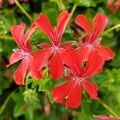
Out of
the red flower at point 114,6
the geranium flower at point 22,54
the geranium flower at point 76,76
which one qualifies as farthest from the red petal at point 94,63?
the red flower at point 114,6

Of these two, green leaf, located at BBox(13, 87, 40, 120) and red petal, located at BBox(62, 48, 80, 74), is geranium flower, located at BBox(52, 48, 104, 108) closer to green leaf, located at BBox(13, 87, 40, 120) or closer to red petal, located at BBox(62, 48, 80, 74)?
red petal, located at BBox(62, 48, 80, 74)

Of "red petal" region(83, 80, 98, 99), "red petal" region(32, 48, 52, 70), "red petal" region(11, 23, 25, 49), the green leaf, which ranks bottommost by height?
the green leaf

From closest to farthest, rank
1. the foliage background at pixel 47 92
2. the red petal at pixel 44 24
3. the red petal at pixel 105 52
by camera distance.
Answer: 1. the red petal at pixel 44 24
2. the red petal at pixel 105 52
3. the foliage background at pixel 47 92

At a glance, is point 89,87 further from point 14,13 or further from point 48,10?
point 14,13

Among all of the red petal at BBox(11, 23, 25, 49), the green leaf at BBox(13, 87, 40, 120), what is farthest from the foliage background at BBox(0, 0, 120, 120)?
the red petal at BBox(11, 23, 25, 49)

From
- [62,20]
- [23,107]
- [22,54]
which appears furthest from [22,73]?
[23,107]

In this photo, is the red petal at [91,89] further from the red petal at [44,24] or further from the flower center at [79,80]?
the red petal at [44,24]

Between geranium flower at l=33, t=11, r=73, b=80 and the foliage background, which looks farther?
the foliage background
